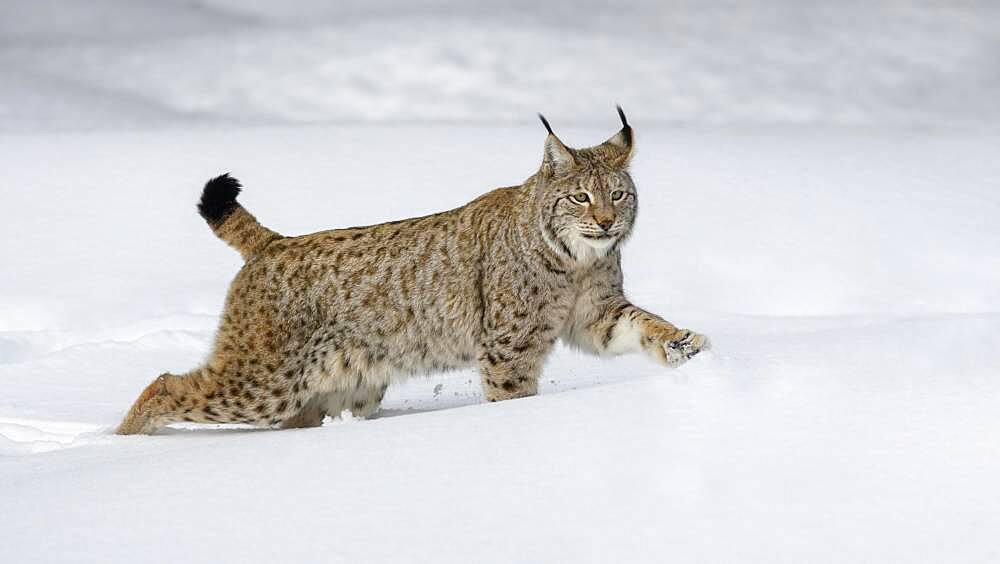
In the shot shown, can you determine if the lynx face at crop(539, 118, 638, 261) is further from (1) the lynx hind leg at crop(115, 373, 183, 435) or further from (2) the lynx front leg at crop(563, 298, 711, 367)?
(1) the lynx hind leg at crop(115, 373, 183, 435)

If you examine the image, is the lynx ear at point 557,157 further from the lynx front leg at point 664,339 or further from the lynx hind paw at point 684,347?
the lynx hind paw at point 684,347

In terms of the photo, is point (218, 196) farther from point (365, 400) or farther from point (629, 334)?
point (629, 334)

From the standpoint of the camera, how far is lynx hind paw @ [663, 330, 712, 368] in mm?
5266

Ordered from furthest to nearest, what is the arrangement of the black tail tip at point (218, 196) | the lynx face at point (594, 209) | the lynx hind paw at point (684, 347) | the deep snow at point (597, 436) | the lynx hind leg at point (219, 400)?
the black tail tip at point (218, 196) → the lynx hind leg at point (219, 400) → the lynx face at point (594, 209) → the lynx hind paw at point (684, 347) → the deep snow at point (597, 436)

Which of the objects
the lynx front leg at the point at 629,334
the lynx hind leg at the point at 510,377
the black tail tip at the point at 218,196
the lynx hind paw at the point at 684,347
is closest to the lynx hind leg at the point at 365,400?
the lynx hind leg at the point at 510,377

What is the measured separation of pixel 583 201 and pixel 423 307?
787mm

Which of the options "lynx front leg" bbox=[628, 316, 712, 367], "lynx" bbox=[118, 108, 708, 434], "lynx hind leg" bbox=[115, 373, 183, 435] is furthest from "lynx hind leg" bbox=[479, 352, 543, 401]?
"lynx hind leg" bbox=[115, 373, 183, 435]

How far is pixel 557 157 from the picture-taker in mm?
5672

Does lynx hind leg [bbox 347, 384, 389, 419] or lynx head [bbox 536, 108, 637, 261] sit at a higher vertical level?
lynx head [bbox 536, 108, 637, 261]

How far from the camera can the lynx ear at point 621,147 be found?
5.79 metres

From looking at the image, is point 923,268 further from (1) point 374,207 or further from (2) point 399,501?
(2) point 399,501

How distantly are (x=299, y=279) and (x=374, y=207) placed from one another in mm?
3590

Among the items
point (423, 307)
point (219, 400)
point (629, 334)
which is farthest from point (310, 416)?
point (629, 334)

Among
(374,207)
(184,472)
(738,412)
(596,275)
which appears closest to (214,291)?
(374,207)
